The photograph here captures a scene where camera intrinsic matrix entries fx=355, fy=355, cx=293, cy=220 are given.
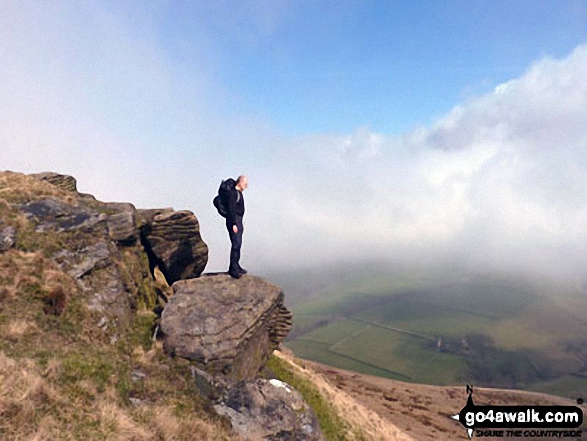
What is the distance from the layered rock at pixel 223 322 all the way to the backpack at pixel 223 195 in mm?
4058

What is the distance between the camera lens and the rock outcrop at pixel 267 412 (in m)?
13.1

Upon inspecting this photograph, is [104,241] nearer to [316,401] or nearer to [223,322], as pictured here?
[223,322]

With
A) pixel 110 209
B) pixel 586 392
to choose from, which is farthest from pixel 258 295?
pixel 586 392

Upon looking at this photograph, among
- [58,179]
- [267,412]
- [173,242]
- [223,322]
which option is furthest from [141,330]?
[58,179]

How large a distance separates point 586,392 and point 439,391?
138902 millimetres

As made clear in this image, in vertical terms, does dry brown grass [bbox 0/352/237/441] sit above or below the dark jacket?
below

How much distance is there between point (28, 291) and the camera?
Answer: 14.9 metres

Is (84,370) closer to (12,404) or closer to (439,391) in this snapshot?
(12,404)

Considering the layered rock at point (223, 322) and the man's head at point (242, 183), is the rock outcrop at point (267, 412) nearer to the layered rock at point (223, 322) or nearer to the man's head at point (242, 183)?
the layered rock at point (223, 322)

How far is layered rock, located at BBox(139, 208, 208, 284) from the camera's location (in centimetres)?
2428

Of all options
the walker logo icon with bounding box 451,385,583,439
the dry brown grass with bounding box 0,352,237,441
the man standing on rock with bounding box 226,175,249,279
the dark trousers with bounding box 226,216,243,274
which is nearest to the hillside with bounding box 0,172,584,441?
the dry brown grass with bounding box 0,352,237,441

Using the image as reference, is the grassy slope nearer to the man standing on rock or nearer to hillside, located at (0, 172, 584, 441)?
hillside, located at (0, 172, 584, 441)

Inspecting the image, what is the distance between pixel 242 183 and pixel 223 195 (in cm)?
119

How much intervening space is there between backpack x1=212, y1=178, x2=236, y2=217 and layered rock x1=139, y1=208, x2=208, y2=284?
7.88 metres
